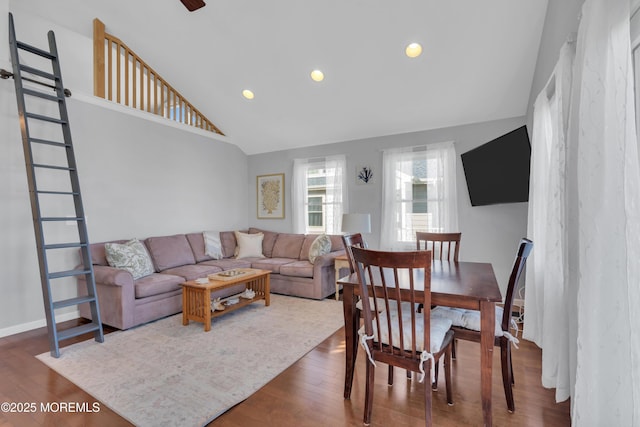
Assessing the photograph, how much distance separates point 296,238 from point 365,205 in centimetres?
128

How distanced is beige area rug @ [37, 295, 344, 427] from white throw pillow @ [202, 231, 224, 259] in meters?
1.36

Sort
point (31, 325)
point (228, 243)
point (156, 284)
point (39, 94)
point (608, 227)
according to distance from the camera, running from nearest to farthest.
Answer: point (608, 227) → point (39, 94) → point (31, 325) → point (156, 284) → point (228, 243)

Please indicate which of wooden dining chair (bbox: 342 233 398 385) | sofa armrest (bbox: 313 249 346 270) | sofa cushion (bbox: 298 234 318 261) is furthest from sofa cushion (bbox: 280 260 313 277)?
wooden dining chair (bbox: 342 233 398 385)

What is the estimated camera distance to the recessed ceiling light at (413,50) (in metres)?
3.24

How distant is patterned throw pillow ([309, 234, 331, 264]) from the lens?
4.46 m

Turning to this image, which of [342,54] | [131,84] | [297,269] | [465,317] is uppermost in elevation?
[131,84]

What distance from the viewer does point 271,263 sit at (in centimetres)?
466

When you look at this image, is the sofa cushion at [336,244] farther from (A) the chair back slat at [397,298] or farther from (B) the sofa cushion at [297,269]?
(A) the chair back slat at [397,298]

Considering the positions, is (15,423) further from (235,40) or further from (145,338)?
(235,40)

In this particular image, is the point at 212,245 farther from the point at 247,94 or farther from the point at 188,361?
the point at 188,361

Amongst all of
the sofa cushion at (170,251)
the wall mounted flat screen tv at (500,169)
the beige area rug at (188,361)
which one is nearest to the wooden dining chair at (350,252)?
the beige area rug at (188,361)

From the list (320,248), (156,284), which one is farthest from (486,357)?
(156,284)

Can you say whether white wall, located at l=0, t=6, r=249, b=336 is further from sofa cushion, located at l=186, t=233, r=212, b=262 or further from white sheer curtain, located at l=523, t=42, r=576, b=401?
white sheer curtain, located at l=523, t=42, r=576, b=401

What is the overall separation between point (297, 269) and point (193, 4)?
3.36 metres
